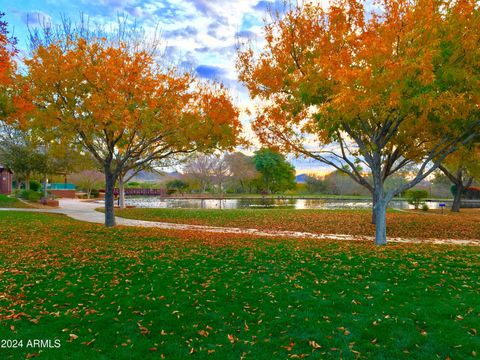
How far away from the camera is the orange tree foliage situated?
1204 cm

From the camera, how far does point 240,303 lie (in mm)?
5809

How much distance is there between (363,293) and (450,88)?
6.52 metres

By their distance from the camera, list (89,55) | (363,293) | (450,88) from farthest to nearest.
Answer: (89,55)
(450,88)
(363,293)

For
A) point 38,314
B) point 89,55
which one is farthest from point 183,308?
point 89,55

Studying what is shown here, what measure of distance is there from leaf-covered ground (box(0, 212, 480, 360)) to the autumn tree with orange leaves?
409 centimetres

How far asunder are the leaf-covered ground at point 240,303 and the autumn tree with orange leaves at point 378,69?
409 cm

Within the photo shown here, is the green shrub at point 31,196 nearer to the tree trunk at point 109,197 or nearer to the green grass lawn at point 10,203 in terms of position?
the green grass lawn at point 10,203

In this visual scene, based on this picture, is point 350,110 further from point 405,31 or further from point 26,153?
point 26,153

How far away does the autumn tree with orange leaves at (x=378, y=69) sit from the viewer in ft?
29.0

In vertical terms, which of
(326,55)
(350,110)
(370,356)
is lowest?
(370,356)

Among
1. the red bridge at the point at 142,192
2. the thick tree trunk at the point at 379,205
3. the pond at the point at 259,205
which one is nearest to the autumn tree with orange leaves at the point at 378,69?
the thick tree trunk at the point at 379,205

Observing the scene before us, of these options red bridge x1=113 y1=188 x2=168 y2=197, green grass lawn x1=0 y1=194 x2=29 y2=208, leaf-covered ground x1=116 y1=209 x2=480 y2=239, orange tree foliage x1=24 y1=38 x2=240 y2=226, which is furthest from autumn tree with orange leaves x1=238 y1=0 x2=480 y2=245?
red bridge x1=113 y1=188 x2=168 y2=197

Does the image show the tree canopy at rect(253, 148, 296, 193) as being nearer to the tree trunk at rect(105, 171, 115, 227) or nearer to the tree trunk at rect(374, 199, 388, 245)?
the tree trunk at rect(105, 171, 115, 227)

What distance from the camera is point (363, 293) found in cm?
625
